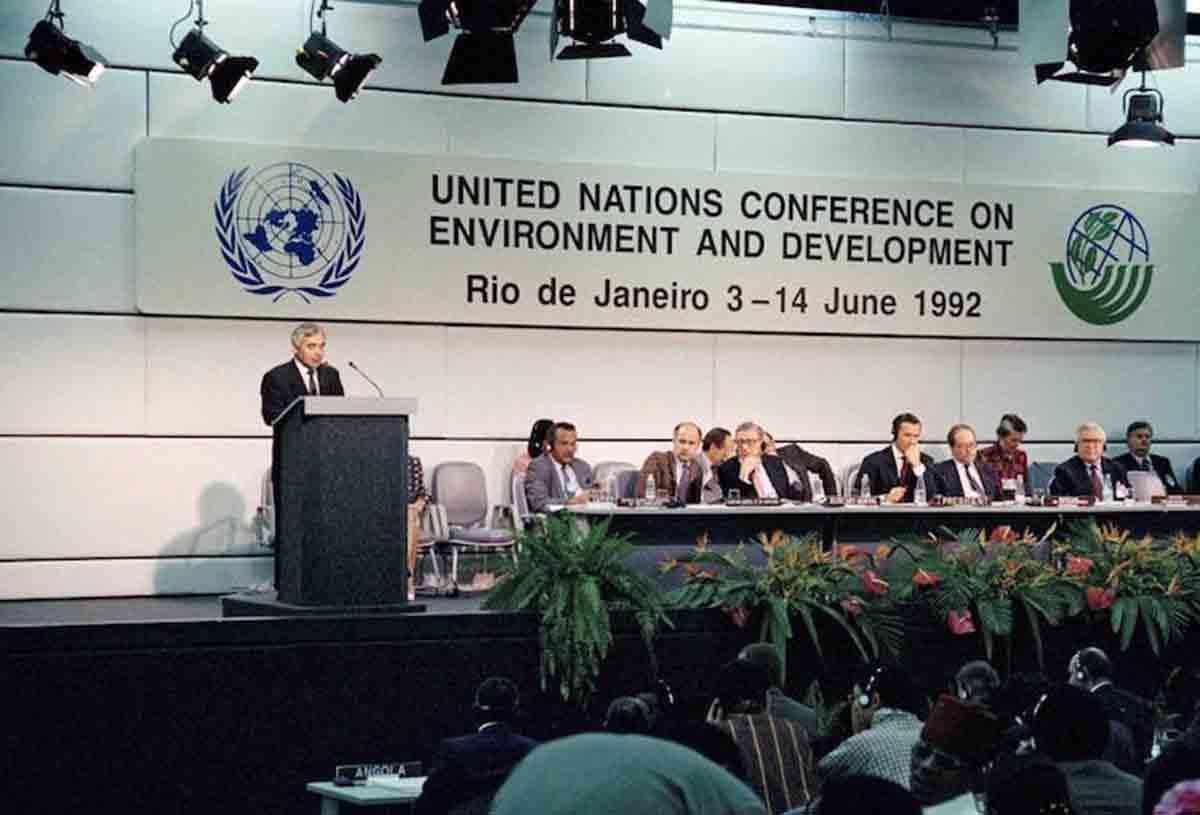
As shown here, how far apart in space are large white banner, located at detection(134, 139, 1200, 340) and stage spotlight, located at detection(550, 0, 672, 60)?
2222 millimetres

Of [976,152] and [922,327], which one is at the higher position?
[976,152]

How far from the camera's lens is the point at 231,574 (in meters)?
12.0

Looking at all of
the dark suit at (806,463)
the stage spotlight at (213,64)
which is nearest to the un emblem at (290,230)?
the stage spotlight at (213,64)

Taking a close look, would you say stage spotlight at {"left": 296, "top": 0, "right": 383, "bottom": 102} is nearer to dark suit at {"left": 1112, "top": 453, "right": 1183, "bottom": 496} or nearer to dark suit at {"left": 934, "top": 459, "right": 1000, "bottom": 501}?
dark suit at {"left": 934, "top": 459, "right": 1000, "bottom": 501}

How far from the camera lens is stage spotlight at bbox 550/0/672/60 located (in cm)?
997

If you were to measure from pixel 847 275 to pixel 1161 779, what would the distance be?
9674 millimetres

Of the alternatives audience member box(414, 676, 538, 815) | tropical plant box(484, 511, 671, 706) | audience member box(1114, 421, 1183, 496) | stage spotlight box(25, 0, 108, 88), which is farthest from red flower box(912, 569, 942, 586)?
stage spotlight box(25, 0, 108, 88)

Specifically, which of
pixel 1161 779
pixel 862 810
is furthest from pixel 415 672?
pixel 862 810

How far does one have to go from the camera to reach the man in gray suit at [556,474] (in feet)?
38.0

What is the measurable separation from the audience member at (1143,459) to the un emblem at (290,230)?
4.90 meters

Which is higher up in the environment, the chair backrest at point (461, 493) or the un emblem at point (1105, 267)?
the un emblem at point (1105, 267)

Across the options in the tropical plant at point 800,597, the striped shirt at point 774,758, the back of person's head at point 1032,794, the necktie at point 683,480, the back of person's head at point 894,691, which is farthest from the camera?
the necktie at point 683,480

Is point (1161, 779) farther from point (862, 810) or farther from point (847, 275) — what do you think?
point (847, 275)

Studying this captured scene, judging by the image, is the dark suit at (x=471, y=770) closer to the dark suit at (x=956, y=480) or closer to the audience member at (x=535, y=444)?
the audience member at (x=535, y=444)
